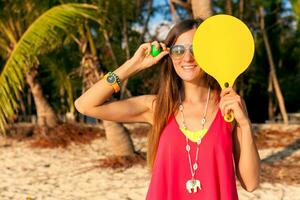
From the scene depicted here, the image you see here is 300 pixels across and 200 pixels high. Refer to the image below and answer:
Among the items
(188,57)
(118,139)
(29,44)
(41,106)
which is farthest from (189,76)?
(41,106)

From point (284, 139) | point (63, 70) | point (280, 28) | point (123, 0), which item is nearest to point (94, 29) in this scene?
point (123, 0)

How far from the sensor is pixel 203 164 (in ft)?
5.71

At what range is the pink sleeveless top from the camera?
68.0 inches

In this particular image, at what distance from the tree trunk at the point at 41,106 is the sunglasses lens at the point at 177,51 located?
821 centimetres

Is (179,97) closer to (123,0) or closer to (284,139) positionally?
(284,139)

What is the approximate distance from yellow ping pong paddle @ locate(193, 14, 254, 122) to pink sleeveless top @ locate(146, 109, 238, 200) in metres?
0.18

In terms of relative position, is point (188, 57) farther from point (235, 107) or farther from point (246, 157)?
point (246, 157)

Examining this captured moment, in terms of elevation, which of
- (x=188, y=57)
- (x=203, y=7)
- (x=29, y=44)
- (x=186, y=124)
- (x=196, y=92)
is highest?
(x=203, y=7)

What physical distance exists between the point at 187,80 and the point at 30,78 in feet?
28.2

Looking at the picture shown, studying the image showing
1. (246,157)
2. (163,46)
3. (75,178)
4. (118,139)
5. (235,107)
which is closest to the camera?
(235,107)

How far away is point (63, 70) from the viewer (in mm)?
10023

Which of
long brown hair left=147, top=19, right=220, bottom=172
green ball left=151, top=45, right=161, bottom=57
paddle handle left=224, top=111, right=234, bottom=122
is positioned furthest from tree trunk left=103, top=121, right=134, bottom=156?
paddle handle left=224, top=111, right=234, bottom=122

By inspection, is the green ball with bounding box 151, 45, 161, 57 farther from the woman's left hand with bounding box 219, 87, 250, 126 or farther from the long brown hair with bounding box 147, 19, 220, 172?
the woman's left hand with bounding box 219, 87, 250, 126

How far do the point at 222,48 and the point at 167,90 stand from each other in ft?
1.05
